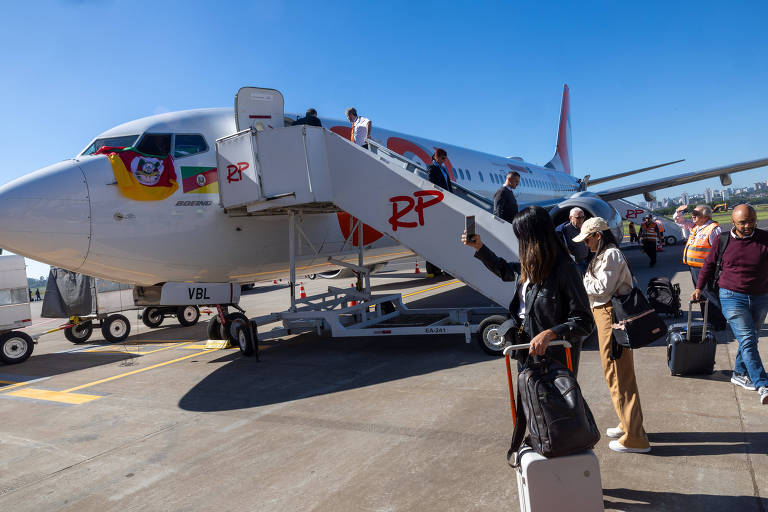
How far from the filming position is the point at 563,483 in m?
2.48

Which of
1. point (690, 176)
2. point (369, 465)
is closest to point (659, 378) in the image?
point (369, 465)

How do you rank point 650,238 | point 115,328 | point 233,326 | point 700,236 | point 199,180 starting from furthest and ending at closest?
point 650,238, point 115,328, point 233,326, point 199,180, point 700,236

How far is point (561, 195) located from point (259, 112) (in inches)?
677

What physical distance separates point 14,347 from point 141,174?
5.20 meters

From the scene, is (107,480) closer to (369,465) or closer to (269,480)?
(269,480)

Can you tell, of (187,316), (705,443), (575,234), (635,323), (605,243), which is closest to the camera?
(635,323)

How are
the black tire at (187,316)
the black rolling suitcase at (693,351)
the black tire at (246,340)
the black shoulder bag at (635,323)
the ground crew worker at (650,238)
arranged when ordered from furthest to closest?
the ground crew worker at (650,238)
the black tire at (187,316)
the black tire at (246,340)
the black rolling suitcase at (693,351)
the black shoulder bag at (635,323)

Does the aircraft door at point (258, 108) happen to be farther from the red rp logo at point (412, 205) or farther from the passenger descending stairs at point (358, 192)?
the red rp logo at point (412, 205)

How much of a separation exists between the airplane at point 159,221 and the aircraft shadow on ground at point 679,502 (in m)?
5.98

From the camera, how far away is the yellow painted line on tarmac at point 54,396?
617 cm

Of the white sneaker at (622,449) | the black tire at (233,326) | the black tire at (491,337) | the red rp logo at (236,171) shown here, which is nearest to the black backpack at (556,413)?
the white sneaker at (622,449)

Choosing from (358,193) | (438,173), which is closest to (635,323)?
(438,173)

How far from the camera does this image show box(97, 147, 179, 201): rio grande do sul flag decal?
662 centimetres

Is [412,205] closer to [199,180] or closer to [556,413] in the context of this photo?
[199,180]
